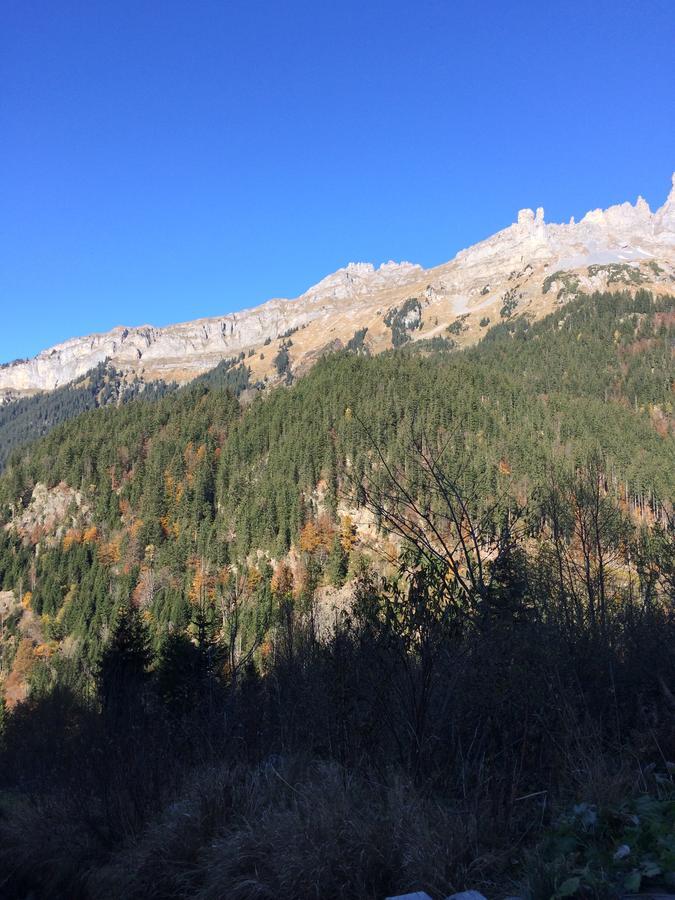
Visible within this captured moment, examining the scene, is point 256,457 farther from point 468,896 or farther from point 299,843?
point 468,896

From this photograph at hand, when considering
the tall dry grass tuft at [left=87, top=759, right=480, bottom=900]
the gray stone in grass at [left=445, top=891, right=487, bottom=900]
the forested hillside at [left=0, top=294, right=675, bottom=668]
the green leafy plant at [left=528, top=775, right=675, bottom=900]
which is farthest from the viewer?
the forested hillside at [left=0, top=294, right=675, bottom=668]

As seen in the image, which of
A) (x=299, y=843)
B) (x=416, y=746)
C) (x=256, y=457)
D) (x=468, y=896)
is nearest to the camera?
(x=468, y=896)

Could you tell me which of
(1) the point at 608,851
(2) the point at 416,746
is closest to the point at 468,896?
(1) the point at 608,851

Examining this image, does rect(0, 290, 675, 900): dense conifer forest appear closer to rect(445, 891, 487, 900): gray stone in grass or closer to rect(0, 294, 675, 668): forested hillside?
rect(445, 891, 487, 900): gray stone in grass

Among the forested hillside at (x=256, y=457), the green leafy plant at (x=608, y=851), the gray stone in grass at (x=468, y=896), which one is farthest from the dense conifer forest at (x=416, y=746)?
the forested hillside at (x=256, y=457)

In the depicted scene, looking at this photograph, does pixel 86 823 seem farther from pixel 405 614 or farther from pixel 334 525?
pixel 334 525

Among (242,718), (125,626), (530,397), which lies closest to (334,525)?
(125,626)

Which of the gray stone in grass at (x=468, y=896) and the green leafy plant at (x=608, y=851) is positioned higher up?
the green leafy plant at (x=608, y=851)

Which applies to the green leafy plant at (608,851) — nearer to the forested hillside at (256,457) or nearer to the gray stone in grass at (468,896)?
the gray stone in grass at (468,896)

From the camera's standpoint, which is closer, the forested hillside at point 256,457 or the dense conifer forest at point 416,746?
the dense conifer forest at point 416,746

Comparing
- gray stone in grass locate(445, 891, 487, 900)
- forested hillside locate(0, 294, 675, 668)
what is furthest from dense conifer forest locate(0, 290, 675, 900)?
forested hillside locate(0, 294, 675, 668)

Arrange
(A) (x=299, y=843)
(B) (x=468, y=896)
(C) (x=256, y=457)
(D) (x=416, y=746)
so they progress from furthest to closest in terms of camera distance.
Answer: (C) (x=256, y=457), (D) (x=416, y=746), (A) (x=299, y=843), (B) (x=468, y=896)

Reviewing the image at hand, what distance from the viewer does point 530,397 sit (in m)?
100

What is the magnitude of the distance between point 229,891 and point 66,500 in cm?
11069
